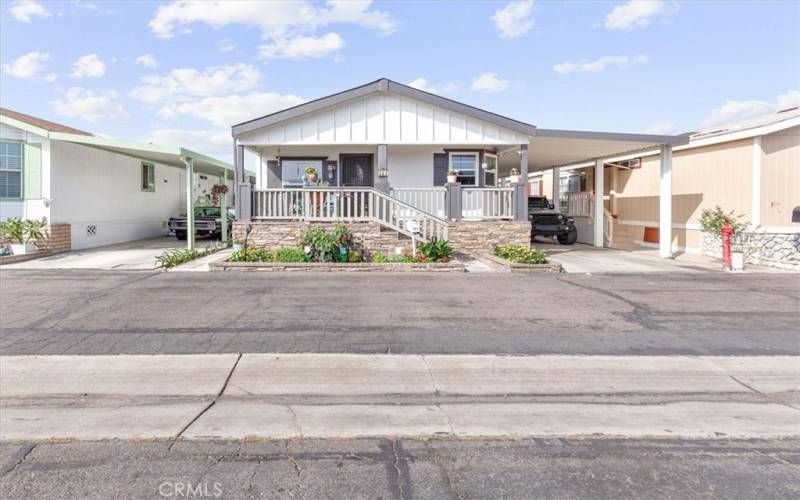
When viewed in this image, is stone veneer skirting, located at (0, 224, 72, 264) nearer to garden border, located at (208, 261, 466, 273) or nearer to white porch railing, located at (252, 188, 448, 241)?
garden border, located at (208, 261, 466, 273)

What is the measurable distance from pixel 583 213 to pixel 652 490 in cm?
1894

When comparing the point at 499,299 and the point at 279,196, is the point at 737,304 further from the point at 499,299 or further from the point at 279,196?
the point at 279,196

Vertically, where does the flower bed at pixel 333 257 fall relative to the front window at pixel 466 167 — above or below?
below

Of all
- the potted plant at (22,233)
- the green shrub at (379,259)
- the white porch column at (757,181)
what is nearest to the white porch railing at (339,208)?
the green shrub at (379,259)

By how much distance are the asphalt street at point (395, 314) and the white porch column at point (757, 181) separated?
358 cm

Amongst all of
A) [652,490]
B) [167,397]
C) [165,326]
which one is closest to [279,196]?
[165,326]

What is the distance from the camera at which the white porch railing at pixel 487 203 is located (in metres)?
14.4

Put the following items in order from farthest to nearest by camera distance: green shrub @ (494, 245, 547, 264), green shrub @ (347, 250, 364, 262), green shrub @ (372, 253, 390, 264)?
1. green shrub @ (347, 250, 364, 262)
2. green shrub @ (372, 253, 390, 264)
3. green shrub @ (494, 245, 547, 264)

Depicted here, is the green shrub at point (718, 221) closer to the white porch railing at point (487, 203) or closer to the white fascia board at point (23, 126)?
the white porch railing at point (487, 203)

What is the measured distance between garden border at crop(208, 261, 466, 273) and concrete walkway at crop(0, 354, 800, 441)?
613cm

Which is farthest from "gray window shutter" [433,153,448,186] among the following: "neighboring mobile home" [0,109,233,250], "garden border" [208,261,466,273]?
"neighboring mobile home" [0,109,233,250]

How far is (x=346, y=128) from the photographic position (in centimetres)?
1403

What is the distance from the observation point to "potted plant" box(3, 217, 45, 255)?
1323 centimetres

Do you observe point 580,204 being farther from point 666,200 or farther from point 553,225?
point 666,200
